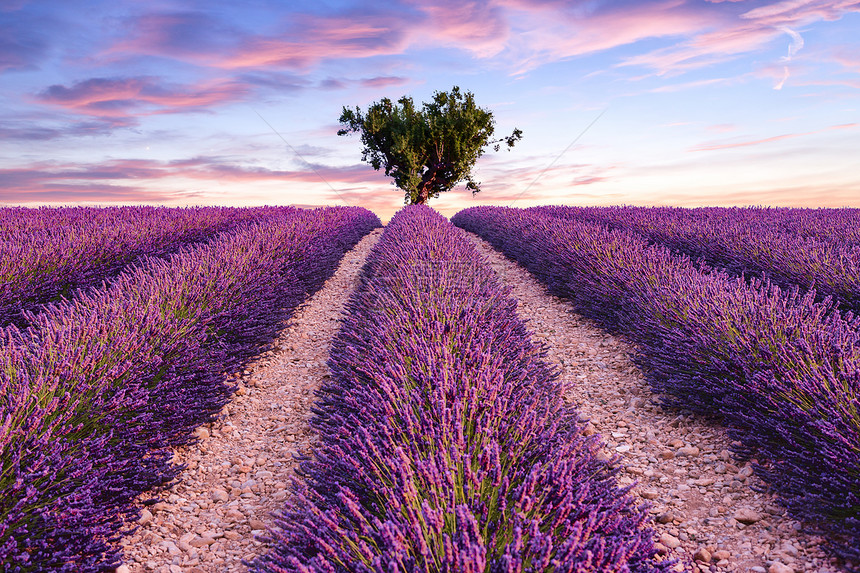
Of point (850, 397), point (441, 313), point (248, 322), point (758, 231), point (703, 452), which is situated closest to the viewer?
point (850, 397)

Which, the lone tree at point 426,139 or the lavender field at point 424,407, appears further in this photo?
the lone tree at point 426,139

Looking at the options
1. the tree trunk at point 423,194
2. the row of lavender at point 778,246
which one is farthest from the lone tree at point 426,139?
the row of lavender at point 778,246

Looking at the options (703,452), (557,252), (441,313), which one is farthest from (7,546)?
(557,252)

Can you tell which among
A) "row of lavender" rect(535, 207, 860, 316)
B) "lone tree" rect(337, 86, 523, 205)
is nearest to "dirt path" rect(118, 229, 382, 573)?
"row of lavender" rect(535, 207, 860, 316)

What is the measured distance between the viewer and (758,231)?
7531 millimetres

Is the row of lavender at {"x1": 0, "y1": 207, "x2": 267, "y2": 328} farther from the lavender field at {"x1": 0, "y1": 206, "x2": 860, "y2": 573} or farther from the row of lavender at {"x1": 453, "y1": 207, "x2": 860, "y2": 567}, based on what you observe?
the row of lavender at {"x1": 453, "y1": 207, "x2": 860, "y2": 567}

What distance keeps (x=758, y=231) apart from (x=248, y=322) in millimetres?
7598

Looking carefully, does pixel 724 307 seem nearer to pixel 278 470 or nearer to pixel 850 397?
pixel 850 397

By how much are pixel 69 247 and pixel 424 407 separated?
20.3ft

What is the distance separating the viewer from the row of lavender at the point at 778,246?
4828 millimetres

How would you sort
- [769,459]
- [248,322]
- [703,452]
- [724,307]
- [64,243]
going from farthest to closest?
1. [64,243]
2. [248,322]
3. [724,307]
4. [703,452]
5. [769,459]

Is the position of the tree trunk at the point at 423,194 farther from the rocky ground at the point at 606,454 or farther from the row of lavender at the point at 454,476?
the row of lavender at the point at 454,476

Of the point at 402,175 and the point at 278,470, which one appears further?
the point at 402,175

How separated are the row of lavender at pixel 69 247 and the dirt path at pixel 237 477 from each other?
2.35 metres
